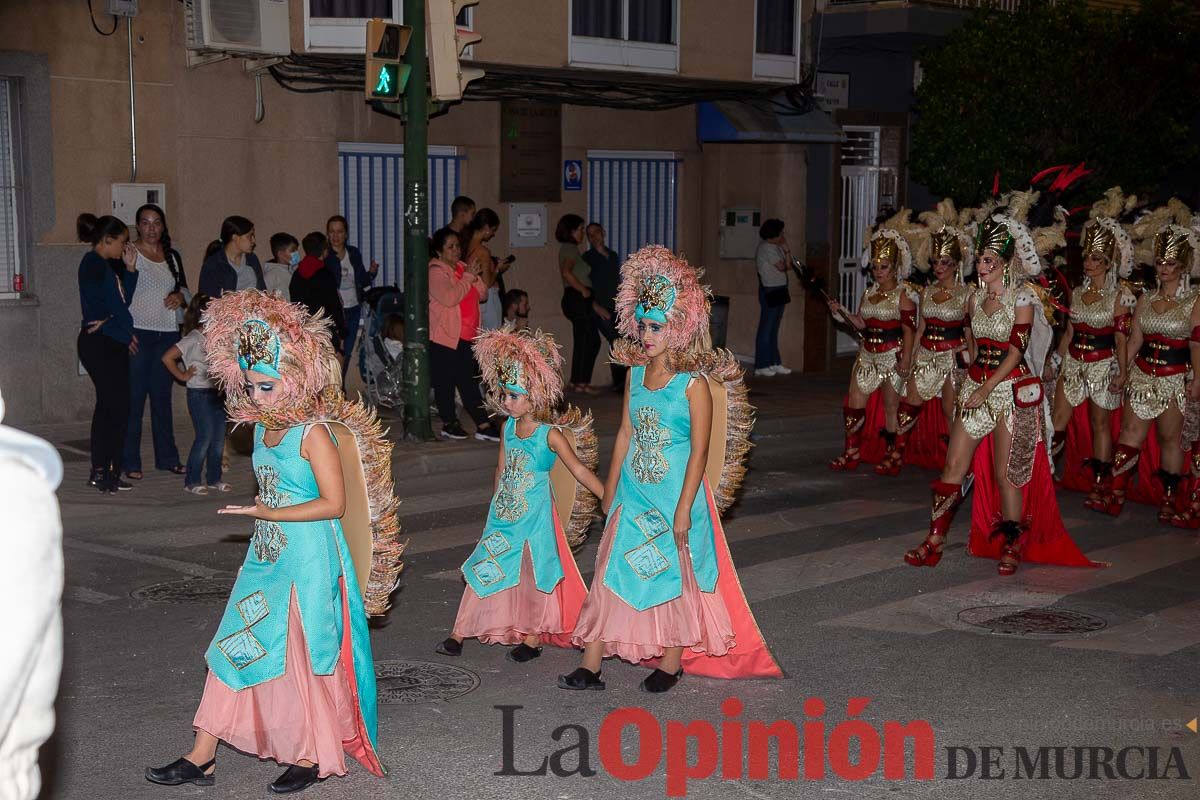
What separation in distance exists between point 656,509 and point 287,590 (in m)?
1.97

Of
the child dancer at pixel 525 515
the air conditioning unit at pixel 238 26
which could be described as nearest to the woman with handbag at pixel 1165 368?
the child dancer at pixel 525 515

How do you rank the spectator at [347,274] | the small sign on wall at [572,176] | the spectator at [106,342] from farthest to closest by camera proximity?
the small sign on wall at [572,176], the spectator at [347,274], the spectator at [106,342]

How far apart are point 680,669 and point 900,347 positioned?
20.5 feet

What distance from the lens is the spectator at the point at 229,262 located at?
1149cm

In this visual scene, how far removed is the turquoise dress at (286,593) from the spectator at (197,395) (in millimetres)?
5344

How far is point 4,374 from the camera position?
1289 centimetres

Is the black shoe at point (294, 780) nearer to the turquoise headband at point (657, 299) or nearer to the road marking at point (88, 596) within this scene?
the turquoise headband at point (657, 299)

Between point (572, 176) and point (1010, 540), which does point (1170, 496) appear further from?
point (572, 176)

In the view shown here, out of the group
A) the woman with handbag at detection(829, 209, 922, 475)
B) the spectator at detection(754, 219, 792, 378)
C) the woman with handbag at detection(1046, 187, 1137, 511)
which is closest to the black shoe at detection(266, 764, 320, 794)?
the woman with handbag at detection(1046, 187, 1137, 511)

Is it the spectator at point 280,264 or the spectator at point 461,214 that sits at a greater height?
the spectator at point 461,214

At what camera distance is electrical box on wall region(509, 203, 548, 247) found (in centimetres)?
1686

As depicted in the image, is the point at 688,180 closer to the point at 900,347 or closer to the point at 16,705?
the point at 900,347

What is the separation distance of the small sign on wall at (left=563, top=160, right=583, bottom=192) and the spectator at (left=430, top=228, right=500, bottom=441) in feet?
13.4

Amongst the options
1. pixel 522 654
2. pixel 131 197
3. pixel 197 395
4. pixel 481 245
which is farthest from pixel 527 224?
pixel 522 654
